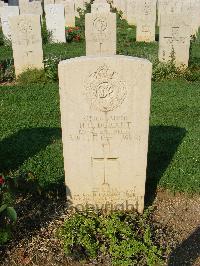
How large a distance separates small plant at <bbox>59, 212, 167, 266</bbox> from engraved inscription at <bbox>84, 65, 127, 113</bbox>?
126 centimetres

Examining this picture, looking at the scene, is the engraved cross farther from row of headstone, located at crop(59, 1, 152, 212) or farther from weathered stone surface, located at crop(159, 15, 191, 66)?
weathered stone surface, located at crop(159, 15, 191, 66)

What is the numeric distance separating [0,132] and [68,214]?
287cm

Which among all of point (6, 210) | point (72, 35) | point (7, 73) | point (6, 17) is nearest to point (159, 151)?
point (6, 210)

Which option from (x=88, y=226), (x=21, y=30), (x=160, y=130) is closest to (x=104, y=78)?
(x=88, y=226)

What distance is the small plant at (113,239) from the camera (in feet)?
12.5

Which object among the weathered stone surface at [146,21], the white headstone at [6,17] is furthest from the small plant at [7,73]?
the weathered stone surface at [146,21]

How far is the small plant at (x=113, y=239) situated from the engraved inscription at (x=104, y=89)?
126cm

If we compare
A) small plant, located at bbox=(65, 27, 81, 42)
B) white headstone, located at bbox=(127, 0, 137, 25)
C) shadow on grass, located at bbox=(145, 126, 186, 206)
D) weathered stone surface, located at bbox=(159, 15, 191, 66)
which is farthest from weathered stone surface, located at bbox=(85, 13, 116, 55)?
white headstone, located at bbox=(127, 0, 137, 25)

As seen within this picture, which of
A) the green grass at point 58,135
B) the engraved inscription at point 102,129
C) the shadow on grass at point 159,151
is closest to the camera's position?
the engraved inscription at point 102,129

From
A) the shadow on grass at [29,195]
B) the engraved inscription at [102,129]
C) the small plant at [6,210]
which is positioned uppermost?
the engraved inscription at [102,129]

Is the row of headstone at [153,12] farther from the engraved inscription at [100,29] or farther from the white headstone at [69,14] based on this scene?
the engraved inscription at [100,29]

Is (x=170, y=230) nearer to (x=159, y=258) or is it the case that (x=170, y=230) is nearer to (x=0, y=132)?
(x=159, y=258)

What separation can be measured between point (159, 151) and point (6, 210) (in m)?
3.08

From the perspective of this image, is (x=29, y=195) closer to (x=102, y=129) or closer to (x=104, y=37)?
(x=102, y=129)
